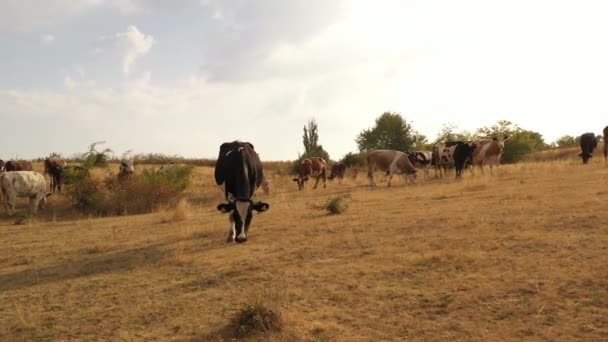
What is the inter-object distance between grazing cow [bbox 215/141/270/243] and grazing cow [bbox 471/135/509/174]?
16.4m

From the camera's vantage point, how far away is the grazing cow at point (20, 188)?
18.0 meters

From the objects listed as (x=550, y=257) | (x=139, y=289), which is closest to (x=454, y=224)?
(x=550, y=257)

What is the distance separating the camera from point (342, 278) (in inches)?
260

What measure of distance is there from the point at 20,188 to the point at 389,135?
130ft

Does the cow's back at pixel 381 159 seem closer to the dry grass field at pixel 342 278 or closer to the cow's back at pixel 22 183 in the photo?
the dry grass field at pixel 342 278

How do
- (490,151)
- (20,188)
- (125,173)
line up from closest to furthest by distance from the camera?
1. (20,188)
2. (125,173)
3. (490,151)

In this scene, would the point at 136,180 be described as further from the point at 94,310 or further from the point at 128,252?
the point at 94,310

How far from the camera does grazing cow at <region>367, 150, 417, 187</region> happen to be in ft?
78.3

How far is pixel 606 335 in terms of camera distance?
439 centimetres

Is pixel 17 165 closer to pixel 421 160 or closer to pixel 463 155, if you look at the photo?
pixel 421 160

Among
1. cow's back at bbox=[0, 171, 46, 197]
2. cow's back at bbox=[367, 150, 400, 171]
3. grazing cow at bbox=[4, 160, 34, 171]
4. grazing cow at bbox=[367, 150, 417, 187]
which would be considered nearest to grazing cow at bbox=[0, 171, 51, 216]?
cow's back at bbox=[0, 171, 46, 197]

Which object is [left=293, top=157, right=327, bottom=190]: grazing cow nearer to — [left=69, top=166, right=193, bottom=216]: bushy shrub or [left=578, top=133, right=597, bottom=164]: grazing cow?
[left=69, top=166, right=193, bottom=216]: bushy shrub

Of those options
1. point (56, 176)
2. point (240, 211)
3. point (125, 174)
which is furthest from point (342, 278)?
point (56, 176)

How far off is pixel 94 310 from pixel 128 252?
11.3 feet
